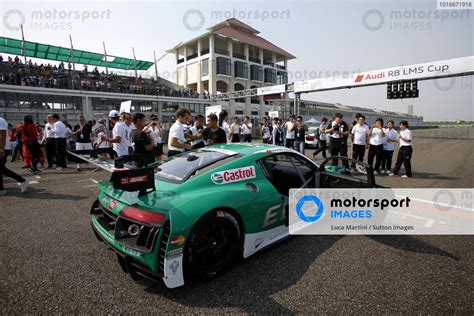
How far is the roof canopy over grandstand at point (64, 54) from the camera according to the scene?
23409mm

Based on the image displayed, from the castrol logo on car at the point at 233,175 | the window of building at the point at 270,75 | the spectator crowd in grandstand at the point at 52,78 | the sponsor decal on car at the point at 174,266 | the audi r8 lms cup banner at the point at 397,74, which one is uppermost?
the window of building at the point at 270,75

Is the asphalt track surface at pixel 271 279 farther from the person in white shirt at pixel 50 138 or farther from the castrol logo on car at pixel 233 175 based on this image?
the person in white shirt at pixel 50 138

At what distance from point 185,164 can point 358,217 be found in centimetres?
250

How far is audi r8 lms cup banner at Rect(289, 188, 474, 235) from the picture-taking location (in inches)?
125

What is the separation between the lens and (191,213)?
2.07 m

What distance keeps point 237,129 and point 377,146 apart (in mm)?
5605

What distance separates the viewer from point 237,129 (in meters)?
11.0

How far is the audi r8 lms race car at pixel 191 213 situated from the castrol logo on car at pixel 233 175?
10mm

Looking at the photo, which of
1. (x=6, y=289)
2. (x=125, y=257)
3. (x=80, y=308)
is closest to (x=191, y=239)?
(x=125, y=257)

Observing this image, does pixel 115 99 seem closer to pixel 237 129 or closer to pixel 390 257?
pixel 237 129

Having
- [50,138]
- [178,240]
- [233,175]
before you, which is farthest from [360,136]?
[50,138]

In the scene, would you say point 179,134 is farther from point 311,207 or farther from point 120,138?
point 311,207

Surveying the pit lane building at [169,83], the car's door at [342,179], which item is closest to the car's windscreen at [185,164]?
the car's door at [342,179]

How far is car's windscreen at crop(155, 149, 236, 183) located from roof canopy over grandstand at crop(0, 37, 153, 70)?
25.6 m
